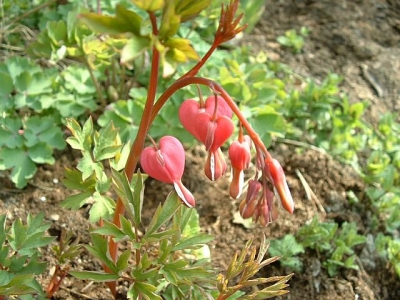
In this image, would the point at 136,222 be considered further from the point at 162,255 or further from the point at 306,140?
the point at 306,140

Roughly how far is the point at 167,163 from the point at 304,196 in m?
1.10

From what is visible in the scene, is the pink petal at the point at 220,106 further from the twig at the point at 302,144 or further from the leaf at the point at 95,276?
the twig at the point at 302,144

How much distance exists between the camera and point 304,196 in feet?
8.17

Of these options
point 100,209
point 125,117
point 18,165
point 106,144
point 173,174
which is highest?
point 173,174

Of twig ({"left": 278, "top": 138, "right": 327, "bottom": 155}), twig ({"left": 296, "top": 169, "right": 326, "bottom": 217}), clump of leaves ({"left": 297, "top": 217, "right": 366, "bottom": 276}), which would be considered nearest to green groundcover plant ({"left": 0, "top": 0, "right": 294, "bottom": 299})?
clump of leaves ({"left": 297, "top": 217, "right": 366, "bottom": 276})

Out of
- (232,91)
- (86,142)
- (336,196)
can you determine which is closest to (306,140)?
(336,196)

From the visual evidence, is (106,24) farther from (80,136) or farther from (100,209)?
(100,209)

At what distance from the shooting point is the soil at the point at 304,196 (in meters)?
2.18

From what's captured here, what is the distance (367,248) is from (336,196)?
0.85 ft

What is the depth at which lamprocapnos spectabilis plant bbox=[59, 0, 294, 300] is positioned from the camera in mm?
1317

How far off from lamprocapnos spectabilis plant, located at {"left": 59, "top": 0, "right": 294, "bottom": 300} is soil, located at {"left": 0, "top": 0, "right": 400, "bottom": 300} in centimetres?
43

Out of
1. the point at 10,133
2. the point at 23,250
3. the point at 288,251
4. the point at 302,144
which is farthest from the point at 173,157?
the point at 302,144

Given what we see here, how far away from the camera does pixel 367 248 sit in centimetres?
235

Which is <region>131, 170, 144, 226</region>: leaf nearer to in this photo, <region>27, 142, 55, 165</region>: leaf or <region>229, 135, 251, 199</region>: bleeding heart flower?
<region>229, 135, 251, 199</region>: bleeding heart flower
